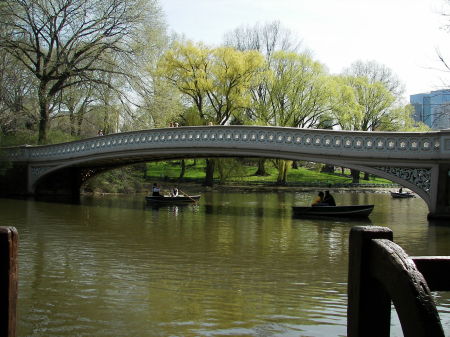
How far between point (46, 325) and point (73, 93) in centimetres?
2043

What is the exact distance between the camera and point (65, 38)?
2442 centimetres

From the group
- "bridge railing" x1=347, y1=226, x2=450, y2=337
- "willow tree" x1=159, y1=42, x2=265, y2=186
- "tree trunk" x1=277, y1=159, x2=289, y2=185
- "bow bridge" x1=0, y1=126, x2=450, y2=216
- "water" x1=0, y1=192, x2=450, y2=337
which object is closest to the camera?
"bridge railing" x1=347, y1=226, x2=450, y2=337

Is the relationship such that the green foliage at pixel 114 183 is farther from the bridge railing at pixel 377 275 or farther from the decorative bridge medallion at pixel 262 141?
the bridge railing at pixel 377 275

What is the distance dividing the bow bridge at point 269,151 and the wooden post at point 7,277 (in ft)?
46.5

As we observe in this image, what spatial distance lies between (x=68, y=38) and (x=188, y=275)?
1876 cm

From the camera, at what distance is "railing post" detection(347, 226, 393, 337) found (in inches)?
96.6

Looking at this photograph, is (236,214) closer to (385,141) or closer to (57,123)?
(385,141)

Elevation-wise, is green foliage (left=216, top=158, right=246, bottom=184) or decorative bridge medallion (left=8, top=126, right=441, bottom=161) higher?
decorative bridge medallion (left=8, top=126, right=441, bottom=161)

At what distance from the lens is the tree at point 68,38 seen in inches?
909

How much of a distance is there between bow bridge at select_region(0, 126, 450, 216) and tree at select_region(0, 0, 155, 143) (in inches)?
109

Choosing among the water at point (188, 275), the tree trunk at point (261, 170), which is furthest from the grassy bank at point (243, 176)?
the water at point (188, 275)

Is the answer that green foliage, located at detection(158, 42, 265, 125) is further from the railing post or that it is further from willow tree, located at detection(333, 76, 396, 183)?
the railing post

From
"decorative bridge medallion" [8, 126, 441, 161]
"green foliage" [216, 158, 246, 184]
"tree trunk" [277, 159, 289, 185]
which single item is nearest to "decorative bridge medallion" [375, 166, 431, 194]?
"decorative bridge medallion" [8, 126, 441, 161]

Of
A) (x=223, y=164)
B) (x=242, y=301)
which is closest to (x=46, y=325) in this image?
(x=242, y=301)
